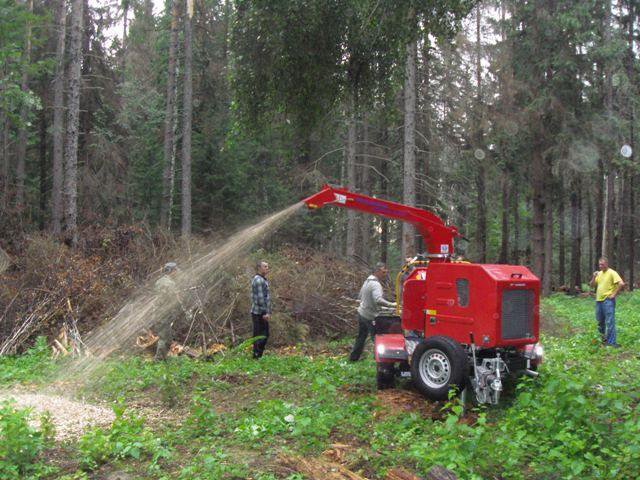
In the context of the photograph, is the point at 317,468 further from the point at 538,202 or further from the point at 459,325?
the point at 538,202

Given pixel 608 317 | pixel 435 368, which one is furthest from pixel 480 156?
pixel 435 368

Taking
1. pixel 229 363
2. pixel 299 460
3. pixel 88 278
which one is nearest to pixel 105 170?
pixel 88 278

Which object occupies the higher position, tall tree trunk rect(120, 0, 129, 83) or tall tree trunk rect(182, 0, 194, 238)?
tall tree trunk rect(120, 0, 129, 83)

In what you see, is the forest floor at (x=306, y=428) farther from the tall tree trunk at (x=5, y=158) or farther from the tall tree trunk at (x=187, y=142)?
the tall tree trunk at (x=187, y=142)

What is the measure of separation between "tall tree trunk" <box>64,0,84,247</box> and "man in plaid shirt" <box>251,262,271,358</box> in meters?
7.38

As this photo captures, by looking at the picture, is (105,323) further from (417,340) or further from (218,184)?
(218,184)

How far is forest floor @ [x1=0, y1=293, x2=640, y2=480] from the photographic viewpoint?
556 cm

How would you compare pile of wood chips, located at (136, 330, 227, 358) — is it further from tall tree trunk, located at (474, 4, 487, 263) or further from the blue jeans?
tall tree trunk, located at (474, 4, 487, 263)

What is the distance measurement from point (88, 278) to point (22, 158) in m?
14.8

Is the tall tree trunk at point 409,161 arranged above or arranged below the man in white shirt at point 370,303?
above

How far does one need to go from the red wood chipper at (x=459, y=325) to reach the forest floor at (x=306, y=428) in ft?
1.10

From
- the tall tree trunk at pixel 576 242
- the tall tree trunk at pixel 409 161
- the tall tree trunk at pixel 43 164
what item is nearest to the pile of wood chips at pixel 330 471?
the tall tree trunk at pixel 409 161

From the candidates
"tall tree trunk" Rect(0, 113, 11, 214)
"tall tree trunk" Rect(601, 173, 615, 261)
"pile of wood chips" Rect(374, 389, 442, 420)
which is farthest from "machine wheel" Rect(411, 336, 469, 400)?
"tall tree trunk" Rect(601, 173, 615, 261)

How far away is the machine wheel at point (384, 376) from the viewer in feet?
29.2
